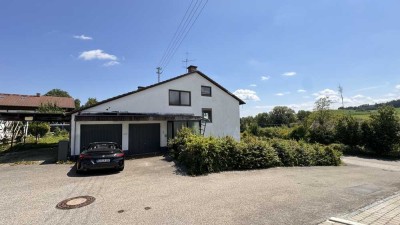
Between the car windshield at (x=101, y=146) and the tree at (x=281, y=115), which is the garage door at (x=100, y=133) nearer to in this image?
the car windshield at (x=101, y=146)

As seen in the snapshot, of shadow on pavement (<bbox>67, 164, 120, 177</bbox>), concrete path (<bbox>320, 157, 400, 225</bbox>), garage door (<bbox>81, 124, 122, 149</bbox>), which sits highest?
garage door (<bbox>81, 124, 122, 149</bbox>)

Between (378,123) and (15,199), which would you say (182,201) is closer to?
(15,199)

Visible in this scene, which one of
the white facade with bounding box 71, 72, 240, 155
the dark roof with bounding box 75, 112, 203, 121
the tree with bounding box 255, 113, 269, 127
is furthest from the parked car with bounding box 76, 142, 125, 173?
the tree with bounding box 255, 113, 269, 127

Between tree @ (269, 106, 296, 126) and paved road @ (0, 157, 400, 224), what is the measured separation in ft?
281

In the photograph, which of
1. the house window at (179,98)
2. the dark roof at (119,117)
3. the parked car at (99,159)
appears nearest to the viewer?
the parked car at (99,159)

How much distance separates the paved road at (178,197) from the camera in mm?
5059

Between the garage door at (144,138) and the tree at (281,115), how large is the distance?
81085mm

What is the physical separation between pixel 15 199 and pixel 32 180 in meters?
2.57

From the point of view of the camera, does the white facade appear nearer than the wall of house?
No

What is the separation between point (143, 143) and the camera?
1573 cm

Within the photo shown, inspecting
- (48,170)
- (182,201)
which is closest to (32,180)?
(48,170)

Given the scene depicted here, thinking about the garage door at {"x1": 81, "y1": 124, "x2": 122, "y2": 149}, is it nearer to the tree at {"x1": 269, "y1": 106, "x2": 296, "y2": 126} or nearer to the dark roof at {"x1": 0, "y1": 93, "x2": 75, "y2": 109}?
the dark roof at {"x1": 0, "y1": 93, "x2": 75, "y2": 109}

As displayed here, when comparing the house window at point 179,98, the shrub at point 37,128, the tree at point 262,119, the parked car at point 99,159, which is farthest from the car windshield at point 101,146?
the tree at point 262,119

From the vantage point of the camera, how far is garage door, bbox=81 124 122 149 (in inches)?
540
